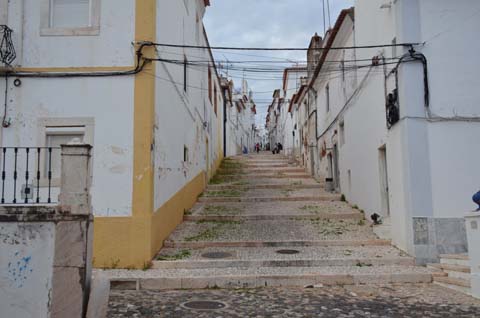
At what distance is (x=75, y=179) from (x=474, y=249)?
6225 mm

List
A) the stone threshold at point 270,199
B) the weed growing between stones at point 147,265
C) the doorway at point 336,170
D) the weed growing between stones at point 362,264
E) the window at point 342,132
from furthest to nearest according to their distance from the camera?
the doorway at point 336,170 < the stone threshold at point 270,199 < the window at point 342,132 < the weed growing between stones at point 362,264 < the weed growing between stones at point 147,265

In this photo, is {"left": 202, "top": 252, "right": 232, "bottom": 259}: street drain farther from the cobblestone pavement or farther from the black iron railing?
the black iron railing

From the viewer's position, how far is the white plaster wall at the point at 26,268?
17.7 feet

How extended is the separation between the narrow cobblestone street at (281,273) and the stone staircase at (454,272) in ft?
0.65

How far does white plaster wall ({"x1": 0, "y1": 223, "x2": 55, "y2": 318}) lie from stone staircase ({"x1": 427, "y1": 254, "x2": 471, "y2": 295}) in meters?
6.41

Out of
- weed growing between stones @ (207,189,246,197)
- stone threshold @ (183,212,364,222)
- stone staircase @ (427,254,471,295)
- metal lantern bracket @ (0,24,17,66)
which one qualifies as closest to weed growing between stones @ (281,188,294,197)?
weed growing between stones @ (207,189,246,197)

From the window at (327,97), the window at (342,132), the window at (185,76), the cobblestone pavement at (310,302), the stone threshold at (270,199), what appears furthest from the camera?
the window at (327,97)

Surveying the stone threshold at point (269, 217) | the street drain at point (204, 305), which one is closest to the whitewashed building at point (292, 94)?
the stone threshold at point (269, 217)

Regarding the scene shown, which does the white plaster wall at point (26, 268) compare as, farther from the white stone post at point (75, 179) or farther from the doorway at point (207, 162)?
the doorway at point (207, 162)

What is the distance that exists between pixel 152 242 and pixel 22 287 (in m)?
3.14

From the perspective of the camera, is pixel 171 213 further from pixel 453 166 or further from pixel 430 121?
pixel 453 166

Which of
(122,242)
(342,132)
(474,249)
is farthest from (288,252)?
(342,132)

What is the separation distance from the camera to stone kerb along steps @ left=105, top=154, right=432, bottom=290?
7566mm

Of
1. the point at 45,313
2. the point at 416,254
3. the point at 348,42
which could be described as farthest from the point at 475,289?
the point at 348,42
